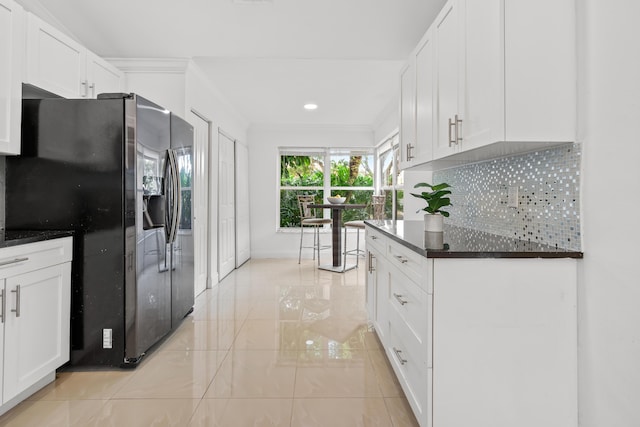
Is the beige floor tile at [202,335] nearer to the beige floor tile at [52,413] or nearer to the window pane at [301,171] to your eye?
the beige floor tile at [52,413]

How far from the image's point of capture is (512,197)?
1854mm

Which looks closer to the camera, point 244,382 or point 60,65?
point 244,382

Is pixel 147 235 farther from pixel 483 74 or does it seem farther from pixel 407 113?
pixel 483 74

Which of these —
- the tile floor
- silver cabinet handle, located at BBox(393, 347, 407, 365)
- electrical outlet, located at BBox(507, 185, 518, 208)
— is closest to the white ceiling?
electrical outlet, located at BBox(507, 185, 518, 208)

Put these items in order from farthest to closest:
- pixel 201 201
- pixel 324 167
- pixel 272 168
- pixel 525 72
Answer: pixel 324 167, pixel 272 168, pixel 201 201, pixel 525 72

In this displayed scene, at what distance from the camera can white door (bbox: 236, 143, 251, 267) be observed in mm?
5766

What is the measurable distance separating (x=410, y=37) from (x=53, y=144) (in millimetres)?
2734

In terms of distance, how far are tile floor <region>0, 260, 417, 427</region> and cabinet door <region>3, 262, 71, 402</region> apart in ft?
0.57

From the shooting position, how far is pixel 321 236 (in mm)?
6723

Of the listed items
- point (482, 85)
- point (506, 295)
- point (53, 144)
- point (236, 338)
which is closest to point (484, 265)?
point (506, 295)

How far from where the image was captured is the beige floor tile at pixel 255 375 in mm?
2021

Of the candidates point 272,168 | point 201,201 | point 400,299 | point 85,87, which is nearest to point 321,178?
point 272,168

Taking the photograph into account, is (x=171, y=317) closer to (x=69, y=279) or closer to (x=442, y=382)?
(x=69, y=279)

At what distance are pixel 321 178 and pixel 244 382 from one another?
5.09m
